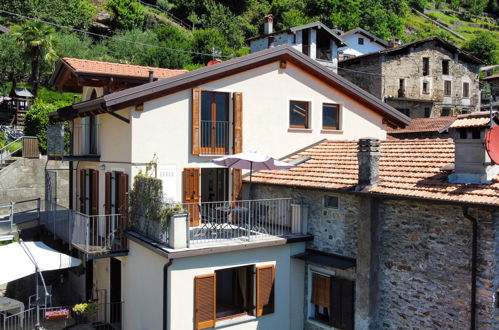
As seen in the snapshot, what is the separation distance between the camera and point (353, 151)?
1470cm

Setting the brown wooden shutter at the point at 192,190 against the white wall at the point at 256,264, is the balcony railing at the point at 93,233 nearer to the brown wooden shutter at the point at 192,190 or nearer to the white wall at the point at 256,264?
the brown wooden shutter at the point at 192,190

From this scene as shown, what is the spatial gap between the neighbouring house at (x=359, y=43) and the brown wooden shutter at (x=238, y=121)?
3933 cm

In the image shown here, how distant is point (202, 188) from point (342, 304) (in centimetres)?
620

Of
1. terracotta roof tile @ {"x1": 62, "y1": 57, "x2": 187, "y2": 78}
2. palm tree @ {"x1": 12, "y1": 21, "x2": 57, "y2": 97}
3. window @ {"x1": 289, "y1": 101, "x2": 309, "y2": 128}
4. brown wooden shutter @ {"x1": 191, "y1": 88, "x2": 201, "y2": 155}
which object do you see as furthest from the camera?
palm tree @ {"x1": 12, "y1": 21, "x2": 57, "y2": 97}

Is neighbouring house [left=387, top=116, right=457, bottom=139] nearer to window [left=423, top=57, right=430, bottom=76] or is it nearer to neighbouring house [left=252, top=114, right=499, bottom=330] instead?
window [left=423, top=57, right=430, bottom=76]

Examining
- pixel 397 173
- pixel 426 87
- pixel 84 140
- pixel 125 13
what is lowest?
pixel 397 173

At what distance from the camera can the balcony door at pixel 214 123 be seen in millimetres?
14922

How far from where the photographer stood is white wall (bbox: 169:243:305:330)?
11383mm

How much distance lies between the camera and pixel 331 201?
42.6 feet

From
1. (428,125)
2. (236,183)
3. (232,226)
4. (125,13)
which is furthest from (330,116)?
(125,13)

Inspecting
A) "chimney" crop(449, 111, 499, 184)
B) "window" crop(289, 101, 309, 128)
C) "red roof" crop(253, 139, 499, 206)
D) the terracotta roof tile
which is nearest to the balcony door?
"red roof" crop(253, 139, 499, 206)

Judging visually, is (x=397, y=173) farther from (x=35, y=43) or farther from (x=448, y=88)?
(x=448, y=88)

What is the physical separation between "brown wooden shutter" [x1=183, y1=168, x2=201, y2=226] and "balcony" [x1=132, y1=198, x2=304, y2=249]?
3 cm

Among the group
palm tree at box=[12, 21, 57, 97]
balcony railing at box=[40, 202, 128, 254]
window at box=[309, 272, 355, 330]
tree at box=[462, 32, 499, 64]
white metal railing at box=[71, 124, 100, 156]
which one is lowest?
window at box=[309, 272, 355, 330]
